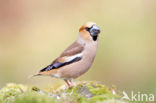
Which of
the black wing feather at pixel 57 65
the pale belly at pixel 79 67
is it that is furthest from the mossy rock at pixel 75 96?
the black wing feather at pixel 57 65

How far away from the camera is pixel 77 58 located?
693 centimetres

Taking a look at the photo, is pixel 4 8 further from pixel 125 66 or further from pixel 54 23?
pixel 125 66

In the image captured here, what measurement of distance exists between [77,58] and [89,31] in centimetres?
43

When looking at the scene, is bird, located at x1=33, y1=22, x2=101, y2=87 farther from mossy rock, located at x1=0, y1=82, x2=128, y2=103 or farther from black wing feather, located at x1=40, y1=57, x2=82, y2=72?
mossy rock, located at x1=0, y1=82, x2=128, y2=103

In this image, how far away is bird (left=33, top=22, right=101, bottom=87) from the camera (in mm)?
6761

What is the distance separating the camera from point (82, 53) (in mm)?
6914

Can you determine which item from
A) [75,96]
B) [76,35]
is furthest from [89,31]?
[76,35]

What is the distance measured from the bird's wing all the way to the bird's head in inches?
6.0

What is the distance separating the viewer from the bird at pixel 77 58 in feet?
22.2

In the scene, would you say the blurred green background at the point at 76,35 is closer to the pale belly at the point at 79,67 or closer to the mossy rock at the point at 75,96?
the pale belly at the point at 79,67

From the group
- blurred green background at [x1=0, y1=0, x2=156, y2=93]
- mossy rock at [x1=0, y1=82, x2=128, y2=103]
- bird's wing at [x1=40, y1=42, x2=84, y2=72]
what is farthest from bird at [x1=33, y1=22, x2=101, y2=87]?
blurred green background at [x1=0, y1=0, x2=156, y2=93]

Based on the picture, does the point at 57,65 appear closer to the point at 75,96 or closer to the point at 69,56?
the point at 69,56

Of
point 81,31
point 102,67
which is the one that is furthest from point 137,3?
point 81,31

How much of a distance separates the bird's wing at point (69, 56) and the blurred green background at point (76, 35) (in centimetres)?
400
